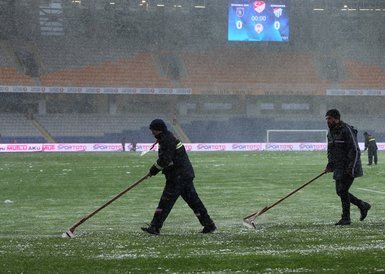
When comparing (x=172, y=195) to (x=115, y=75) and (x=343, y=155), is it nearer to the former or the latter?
(x=343, y=155)

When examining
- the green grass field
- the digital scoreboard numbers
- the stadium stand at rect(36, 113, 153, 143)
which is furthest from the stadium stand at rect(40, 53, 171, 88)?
the green grass field

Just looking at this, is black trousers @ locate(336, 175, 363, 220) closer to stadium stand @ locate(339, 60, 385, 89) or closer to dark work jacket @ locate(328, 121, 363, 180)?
dark work jacket @ locate(328, 121, 363, 180)

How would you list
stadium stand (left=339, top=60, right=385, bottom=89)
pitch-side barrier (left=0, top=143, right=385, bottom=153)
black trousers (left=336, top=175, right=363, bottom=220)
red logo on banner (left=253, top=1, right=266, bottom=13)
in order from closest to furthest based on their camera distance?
black trousers (left=336, top=175, right=363, bottom=220), pitch-side barrier (left=0, top=143, right=385, bottom=153), red logo on banner (left=253, top=1, right=266, bottom=13), stadium stand (left=339, top=60, right=385, bottom=89)

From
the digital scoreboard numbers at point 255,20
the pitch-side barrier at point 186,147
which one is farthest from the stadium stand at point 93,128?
the digital scoreboard numbers at point 255,20

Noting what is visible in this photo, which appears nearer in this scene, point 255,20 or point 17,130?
point 17,130

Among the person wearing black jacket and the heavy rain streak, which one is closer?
the person wearing black jacket

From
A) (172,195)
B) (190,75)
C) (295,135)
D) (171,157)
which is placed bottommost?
(295,135)

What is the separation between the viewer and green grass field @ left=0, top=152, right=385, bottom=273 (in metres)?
8.03

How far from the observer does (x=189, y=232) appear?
1160 centimetres

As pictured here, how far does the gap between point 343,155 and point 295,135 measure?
1894 inches

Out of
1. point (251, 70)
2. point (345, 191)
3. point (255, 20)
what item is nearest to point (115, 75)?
point (251, 70)

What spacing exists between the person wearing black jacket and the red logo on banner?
48016 millimetres

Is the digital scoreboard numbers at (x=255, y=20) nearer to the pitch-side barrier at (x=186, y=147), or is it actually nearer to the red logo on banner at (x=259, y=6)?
the red logo on banner at (x=259, y=6)

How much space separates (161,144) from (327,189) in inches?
414
